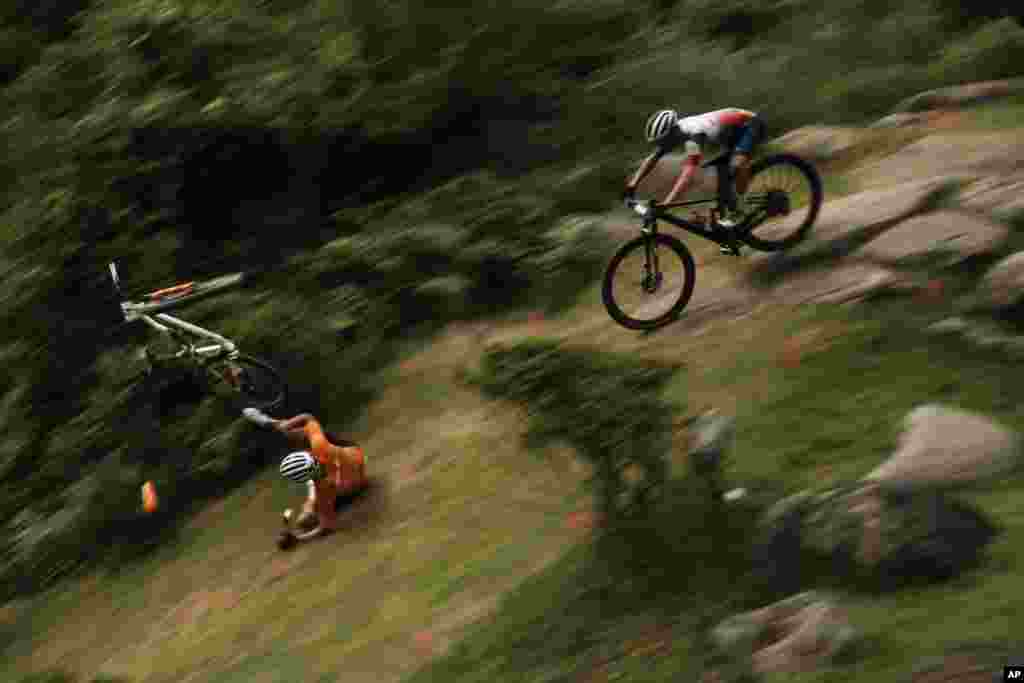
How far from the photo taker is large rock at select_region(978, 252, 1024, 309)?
9008 mm

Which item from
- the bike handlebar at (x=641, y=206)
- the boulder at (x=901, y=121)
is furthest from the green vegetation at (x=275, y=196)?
the bike handlebar at (x=641, y=206)

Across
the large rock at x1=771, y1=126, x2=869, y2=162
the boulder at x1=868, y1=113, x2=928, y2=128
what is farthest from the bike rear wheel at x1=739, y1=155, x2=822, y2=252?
the boulder at x1=868, y1=113, x2=928, y2=128

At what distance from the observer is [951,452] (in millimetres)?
7426

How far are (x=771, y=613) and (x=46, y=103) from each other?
8.85 m

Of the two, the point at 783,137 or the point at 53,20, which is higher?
the point at 53,20

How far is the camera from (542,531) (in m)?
8.66

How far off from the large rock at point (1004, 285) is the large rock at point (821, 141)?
3.67 metres

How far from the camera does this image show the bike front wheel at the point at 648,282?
9945 mm

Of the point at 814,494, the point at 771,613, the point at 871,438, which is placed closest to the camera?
the point at 771,613

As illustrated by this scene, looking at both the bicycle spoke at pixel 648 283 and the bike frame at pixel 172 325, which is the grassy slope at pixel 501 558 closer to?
the bicycle spoke at pixel 648 283

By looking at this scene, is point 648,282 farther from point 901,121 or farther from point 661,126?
point 901,121

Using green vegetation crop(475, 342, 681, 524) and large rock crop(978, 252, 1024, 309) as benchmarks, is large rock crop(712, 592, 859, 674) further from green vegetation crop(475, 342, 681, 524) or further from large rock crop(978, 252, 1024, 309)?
large rock crop(978, 252, 1024, 309)

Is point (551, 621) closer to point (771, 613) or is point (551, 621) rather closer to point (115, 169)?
point (771, 613)

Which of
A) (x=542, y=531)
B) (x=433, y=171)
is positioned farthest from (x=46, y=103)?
(x=542, y=531)
